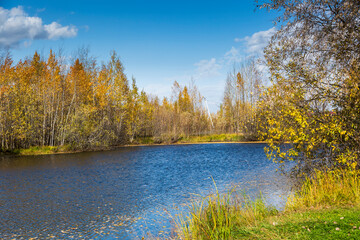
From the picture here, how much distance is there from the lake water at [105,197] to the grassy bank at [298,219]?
1.04m

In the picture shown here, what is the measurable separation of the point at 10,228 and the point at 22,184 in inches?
295

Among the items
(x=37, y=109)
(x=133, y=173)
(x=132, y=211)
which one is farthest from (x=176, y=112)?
(x=132, y=211)

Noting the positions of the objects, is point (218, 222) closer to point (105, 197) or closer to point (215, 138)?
point (105, 197)

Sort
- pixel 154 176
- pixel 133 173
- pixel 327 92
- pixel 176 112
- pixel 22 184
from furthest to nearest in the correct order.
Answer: pixel 176 112 → pixel 133 173 → pixel 154 176 → pixel 22 184 → pixel 327 92

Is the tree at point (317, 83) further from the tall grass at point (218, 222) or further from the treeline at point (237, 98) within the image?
the treeline at point (237, 98)

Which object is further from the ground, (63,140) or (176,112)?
(176,112)

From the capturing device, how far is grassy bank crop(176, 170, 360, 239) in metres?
5.46

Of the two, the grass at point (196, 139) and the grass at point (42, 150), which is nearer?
the grass at point (42, 150)

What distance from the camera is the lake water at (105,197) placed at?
28.1 ft

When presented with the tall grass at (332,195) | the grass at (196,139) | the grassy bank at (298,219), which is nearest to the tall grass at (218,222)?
the grassy bank at (298,219)

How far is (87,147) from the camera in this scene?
35031 mm

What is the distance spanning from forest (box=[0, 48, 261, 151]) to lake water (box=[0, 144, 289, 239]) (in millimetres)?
8914

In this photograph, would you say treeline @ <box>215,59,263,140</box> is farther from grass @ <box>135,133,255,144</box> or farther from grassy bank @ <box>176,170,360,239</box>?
grassy bank @ <box>176,170,360,239</box>

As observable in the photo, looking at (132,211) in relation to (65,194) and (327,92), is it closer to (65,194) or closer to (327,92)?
(65,194)
